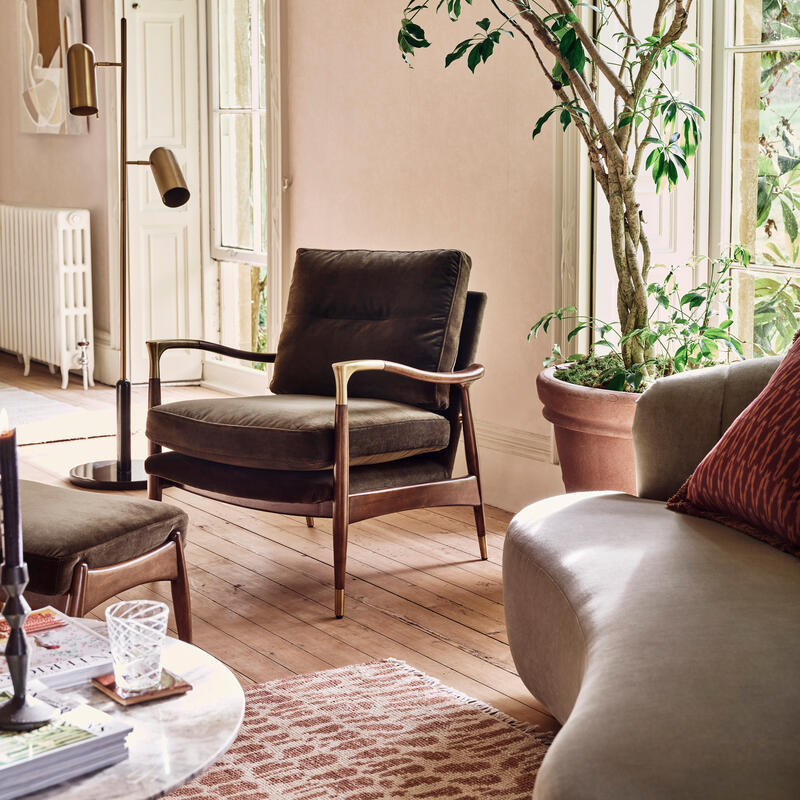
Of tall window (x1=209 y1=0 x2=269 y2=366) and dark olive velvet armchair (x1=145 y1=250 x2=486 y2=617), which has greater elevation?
tall window (x1=209 y1=0 x2=269 y2=366)

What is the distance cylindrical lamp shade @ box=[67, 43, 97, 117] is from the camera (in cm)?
412

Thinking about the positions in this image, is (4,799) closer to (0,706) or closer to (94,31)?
(0,706)

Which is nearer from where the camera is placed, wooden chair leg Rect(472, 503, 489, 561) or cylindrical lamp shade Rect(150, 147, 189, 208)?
wooden chair leg Rect(472, 503, 489, 561)

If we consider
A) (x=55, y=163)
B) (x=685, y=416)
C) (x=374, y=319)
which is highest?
(x=55, y=163)

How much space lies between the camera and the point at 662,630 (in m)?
1.63

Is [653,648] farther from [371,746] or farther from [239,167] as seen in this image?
[239,167]

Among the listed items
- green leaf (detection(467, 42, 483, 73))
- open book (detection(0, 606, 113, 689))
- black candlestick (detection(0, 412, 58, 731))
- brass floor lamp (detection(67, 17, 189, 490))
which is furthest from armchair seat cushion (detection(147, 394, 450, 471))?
black candlestick (detection(0, 412, 58, 731))

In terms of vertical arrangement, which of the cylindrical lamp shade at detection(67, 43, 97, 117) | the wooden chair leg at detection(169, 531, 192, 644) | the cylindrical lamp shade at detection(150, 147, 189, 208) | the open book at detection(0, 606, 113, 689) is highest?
the cylindrical lamp shade at detection(67, 43, 97, 117)

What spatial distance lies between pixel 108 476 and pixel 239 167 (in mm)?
2176

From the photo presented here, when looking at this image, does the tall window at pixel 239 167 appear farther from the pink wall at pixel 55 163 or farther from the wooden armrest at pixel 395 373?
the wooden armrest at pixel 395 373

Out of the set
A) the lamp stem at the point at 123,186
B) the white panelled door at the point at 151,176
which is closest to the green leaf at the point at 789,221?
the lamp stem at the point at 123,186

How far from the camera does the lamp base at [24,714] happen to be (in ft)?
4.50

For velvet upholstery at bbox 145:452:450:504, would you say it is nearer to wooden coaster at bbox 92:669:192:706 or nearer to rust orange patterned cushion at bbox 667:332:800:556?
rust orange patterned cushion at bbox 667:332:800:556

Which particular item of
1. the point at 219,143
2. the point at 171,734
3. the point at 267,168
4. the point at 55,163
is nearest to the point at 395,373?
the point at 171,734
